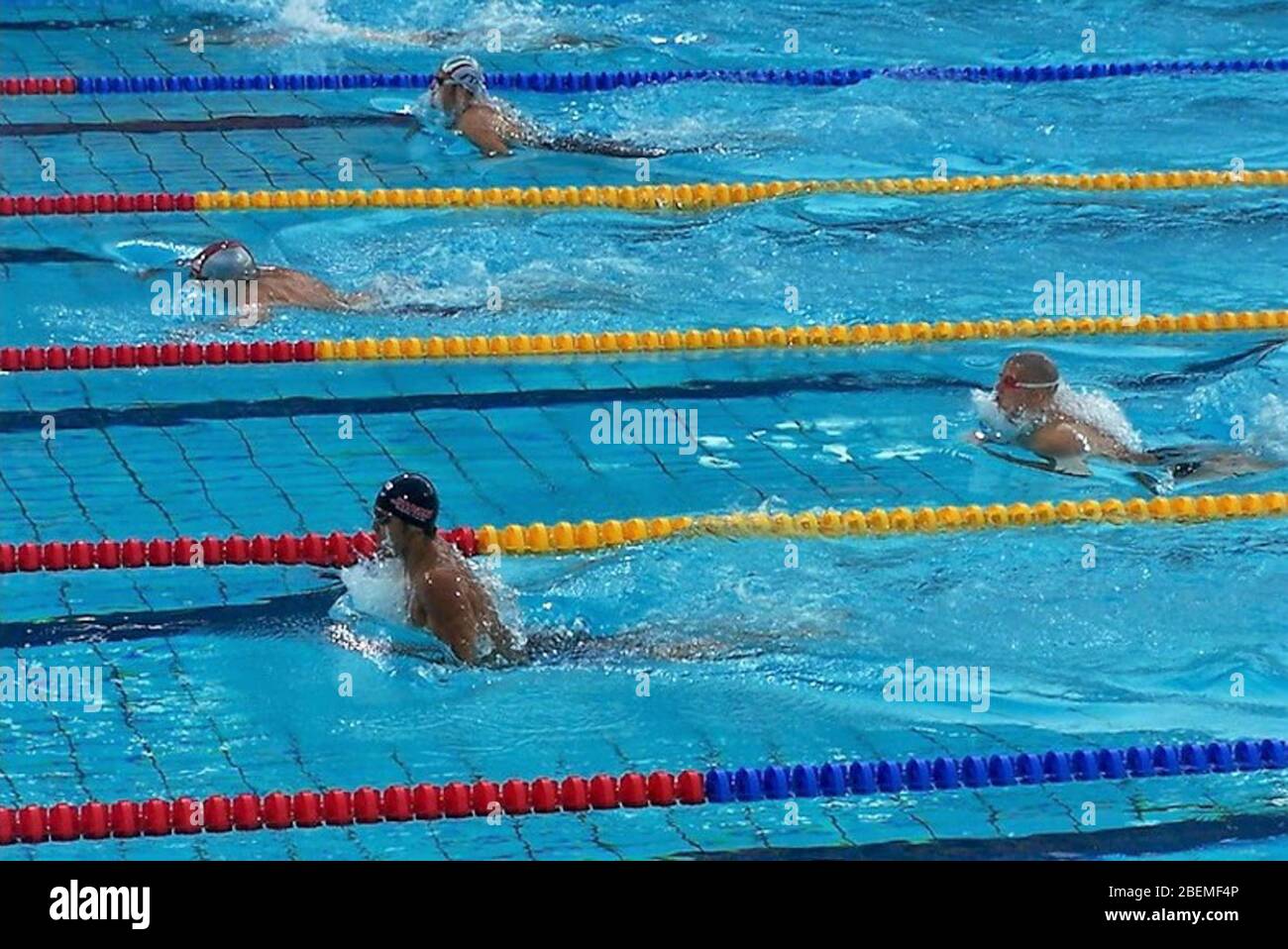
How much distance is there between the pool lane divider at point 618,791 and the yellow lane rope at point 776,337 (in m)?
1.99

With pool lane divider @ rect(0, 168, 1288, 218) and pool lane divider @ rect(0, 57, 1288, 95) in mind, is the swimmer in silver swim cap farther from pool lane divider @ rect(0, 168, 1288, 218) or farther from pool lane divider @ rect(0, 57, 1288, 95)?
pool lane divider @ rect(0, 57, 1288, 95)

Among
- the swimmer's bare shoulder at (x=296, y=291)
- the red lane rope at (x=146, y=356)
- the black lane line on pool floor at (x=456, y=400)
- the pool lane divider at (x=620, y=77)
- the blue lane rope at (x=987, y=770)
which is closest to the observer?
the blue lane rope at (x=987, y=770)

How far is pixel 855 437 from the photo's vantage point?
522 cm

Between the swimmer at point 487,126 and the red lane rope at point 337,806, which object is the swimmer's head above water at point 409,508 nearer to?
the red lane rope at point 337,806

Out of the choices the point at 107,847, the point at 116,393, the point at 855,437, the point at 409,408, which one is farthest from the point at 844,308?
the point at 107,847

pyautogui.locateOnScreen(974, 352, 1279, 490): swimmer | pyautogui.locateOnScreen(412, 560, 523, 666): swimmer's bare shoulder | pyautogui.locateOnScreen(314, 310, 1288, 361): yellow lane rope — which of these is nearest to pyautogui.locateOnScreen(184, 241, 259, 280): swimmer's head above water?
pyautogui.locateOnScreen(314, 310, 1288, 361): yellow lane rope

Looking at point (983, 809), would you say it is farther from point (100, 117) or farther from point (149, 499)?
point (100, 117)

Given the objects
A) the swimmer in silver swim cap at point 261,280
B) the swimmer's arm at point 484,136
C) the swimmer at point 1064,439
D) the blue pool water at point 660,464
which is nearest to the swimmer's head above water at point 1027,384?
the swimmer at point 1064,439

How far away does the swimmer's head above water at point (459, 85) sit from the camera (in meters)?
7.02

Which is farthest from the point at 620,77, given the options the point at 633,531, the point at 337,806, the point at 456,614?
the point at 337,806

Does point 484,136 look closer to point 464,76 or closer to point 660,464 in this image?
point 464,76

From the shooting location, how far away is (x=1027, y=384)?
4996mm

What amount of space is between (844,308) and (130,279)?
1.88 m
